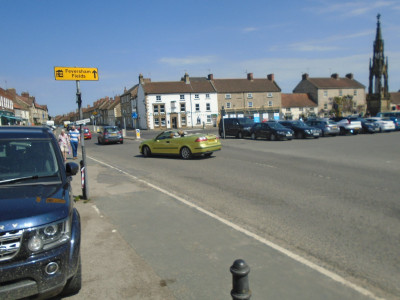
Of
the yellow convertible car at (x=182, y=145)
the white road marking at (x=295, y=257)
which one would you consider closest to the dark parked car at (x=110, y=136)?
the yellow convertible car at (x=182, y=145)

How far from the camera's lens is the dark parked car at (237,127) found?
26578 mm

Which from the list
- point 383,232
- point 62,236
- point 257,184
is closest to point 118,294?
point 62,236

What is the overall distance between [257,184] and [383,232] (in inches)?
166

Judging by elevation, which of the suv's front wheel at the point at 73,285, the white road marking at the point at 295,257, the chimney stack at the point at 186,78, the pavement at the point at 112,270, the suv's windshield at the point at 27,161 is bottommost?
the white road marking at the point at 295,257

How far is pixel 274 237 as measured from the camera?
17.5 feet

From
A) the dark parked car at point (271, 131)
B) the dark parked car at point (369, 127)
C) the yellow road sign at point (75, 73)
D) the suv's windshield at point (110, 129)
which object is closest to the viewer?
the yellow road sign at point (75, 73)

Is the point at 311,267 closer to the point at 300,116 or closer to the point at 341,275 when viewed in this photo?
the point at 341,275

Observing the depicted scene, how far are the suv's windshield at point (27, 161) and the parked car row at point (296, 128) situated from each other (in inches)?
824

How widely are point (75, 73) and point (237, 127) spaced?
2026cm

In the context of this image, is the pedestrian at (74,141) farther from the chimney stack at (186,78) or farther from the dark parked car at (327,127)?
the chimney stack at (186,78)

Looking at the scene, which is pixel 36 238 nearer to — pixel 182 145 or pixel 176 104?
pixel 182 145

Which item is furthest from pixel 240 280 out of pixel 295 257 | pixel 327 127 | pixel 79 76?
pixel 327 127

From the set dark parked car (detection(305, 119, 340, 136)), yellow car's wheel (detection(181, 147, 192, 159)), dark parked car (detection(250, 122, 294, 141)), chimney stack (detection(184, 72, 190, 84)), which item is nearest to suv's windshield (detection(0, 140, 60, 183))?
yellow car's wheel (detection(181, 147, 192, 159))

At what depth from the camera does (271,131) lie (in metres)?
24.3
